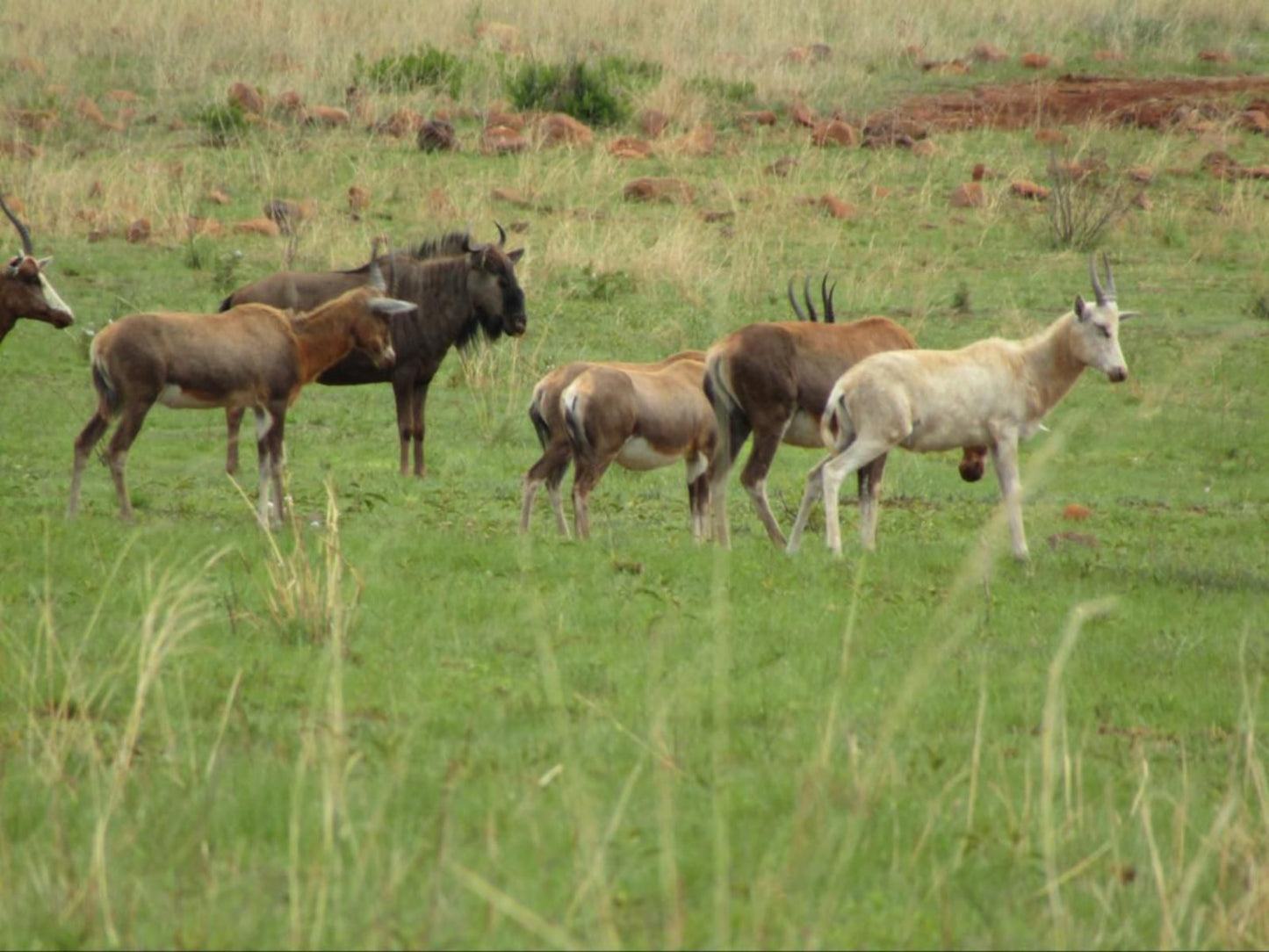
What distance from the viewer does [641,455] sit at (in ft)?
40.1

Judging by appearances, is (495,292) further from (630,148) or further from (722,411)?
(630,148)

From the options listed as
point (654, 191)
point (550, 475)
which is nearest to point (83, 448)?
point (550, 475)

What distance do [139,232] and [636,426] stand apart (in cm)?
1123

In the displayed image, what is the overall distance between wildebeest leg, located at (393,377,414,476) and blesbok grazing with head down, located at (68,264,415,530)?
1.93 metres

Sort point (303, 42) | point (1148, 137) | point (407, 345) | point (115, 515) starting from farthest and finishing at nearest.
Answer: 1. point (303, 42)
2. point (1148, 137)
3. point (407, 345)
4. point (115, 515)

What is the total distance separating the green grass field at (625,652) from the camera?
5.40 meters

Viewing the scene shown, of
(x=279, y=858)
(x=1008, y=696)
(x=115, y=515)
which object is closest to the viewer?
(x=279, y=858)

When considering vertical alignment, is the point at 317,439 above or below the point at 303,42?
below

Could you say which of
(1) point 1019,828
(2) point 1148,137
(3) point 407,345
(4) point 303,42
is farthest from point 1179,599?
(4) point 303,42

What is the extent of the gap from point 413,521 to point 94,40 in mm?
23238

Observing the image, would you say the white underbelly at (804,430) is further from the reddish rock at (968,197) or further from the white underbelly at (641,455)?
the reddish rock at (968,197)

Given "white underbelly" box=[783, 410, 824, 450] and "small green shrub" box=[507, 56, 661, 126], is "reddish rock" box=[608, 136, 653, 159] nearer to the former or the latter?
"small green shrub" box=[507, 56, 661, 126]

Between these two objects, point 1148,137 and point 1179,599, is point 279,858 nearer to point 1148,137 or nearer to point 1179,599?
point 1179,599

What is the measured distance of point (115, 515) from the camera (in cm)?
1212
